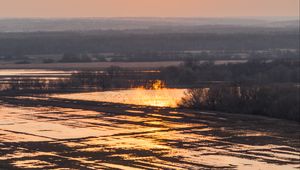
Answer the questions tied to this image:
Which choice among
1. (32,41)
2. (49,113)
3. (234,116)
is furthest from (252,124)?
(32,41)

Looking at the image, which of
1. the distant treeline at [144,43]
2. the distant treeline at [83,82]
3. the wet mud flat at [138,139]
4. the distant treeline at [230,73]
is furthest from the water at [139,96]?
the distant treeline at [144,43]

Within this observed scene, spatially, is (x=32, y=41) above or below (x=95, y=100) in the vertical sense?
above

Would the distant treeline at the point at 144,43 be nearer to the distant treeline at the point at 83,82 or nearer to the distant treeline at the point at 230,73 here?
the distant treeline at the point at 230,73

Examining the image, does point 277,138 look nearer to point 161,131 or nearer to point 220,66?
point 161,131

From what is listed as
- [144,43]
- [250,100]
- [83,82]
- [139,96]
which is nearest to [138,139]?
[250,100]

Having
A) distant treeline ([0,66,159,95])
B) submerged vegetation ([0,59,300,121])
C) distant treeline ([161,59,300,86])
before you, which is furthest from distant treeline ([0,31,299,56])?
distant treeline ([0,66,159,95])

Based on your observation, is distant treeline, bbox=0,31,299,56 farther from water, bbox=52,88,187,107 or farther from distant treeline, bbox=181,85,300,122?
distant treeline, bbox=181,85,300,122

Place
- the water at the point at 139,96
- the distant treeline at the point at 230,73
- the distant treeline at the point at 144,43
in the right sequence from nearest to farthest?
the water at the point at 139,96, the distant treeline at the point at 230,73, the distant treeline at the point at 144,43

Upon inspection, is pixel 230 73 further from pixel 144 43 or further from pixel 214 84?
pixel 144 43
